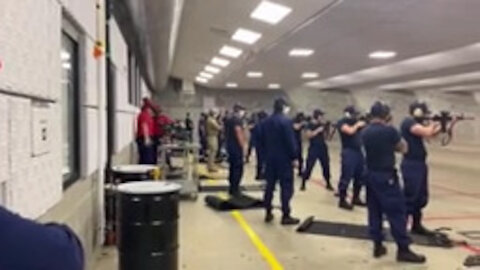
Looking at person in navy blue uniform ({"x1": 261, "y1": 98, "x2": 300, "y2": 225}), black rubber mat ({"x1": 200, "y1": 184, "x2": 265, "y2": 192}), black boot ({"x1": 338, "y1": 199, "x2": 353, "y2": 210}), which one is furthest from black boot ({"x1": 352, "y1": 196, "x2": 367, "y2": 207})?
black rubber mat ({"x1": 200, "y1": 184, "x2": 265, "y2": 192})

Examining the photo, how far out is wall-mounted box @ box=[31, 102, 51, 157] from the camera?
2.31 metres

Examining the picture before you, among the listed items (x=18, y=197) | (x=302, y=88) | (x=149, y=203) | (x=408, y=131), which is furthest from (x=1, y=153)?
(x=302, y=88)

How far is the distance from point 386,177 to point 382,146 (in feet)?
1.02

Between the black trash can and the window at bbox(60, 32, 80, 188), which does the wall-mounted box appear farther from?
the window at bbox(60, 32, 80, 188)

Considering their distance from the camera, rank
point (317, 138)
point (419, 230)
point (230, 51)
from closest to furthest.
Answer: point (419, 230) → point (317, 138) → point (230, 51)

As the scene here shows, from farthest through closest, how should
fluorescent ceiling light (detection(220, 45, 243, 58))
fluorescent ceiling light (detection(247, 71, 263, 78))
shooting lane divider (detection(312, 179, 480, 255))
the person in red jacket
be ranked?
fluorescent ceiling light (detection(247, 71, 263, 78)) < fluorescent ceiling light (detection(220, 45, 243, 58)) < the person in red jacket < shooting lane divider (detection(312, 179, 480, 255))

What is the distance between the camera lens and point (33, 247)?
108 cm

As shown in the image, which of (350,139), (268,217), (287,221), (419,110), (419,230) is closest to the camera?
(419,110)

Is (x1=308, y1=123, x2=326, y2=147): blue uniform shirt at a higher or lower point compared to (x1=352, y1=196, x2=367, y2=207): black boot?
higher

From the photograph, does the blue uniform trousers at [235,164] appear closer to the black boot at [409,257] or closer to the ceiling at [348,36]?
the ceiling at [348,36]

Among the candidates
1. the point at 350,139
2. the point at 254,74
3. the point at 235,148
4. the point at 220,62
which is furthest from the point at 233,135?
the point at 254,74

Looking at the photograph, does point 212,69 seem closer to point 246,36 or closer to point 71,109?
point 246,36

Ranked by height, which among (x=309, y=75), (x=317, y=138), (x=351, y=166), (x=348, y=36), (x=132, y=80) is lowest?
(x=351, y=166)

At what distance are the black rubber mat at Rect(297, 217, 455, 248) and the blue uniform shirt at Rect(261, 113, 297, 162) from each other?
0.93 m
